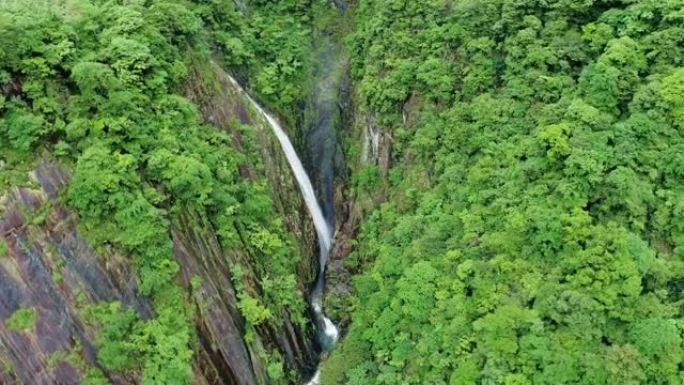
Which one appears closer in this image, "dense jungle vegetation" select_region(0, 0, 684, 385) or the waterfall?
"dense jungle vegetation" select_region(0, 0, 684, 385)

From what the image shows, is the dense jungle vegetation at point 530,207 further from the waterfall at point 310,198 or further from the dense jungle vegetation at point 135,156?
the dense jungle vegetation at point 135,156

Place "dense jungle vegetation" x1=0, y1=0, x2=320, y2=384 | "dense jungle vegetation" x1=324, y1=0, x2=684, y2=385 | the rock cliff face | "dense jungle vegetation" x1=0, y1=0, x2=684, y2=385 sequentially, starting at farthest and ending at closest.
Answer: "dense jungle vegetation" x1=0, y1=0, x2=320, y2=384
the rock cliff face
"dense jungle vegetation" x1=0, y1=0, x2=684, y2=385
"dense jungle vegetation" x1=324, y1=0, x2=684, y2=385

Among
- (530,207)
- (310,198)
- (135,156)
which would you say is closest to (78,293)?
(135,156)

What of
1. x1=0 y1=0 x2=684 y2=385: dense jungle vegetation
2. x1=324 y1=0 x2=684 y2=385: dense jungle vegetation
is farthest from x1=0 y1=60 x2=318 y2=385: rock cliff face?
x1=324 y1=0 x2=684 y2=385: dense jungle vegetation

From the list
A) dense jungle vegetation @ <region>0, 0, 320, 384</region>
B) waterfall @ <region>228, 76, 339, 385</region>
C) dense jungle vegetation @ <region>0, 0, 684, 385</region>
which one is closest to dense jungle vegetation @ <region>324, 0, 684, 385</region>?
dense jungle vegetation @ <region>0, 0, 684, 385</region>

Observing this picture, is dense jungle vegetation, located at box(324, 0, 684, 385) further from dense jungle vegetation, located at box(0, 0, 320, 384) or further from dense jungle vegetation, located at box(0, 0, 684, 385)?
dense jungle vegetation, located at box(0, 0, 320, 384)

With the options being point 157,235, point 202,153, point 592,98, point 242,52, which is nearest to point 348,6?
point 242,52

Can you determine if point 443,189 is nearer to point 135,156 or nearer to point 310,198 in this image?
point 310,198

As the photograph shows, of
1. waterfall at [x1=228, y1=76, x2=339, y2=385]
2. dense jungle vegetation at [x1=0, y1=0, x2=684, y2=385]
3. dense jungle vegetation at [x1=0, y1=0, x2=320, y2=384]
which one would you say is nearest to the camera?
dense jungle vegetation at [x1=0, y1=0, x2=684, y2=385]
